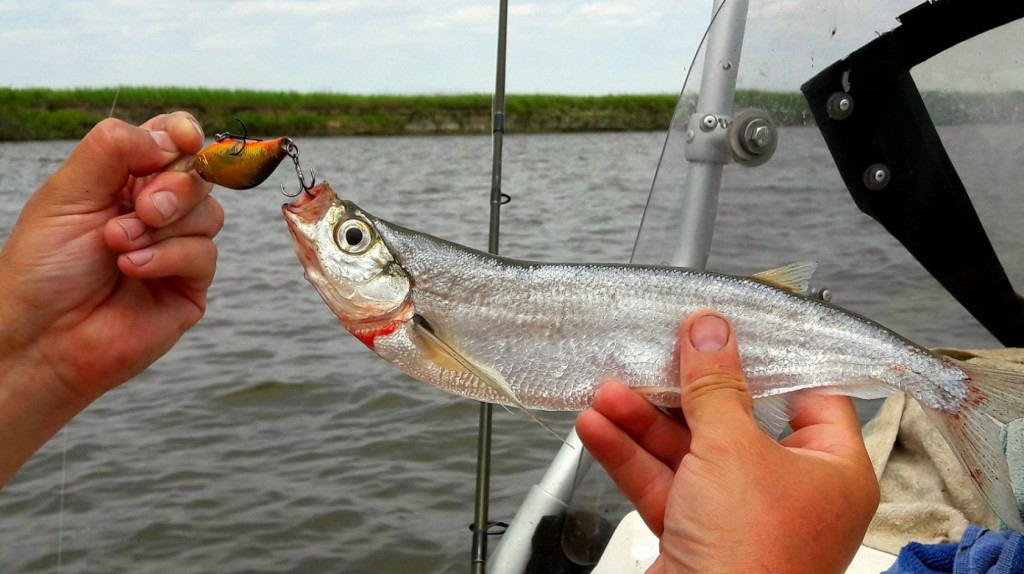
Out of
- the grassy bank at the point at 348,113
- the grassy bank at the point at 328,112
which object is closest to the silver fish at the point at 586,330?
the grassy bank at the point at 328,112

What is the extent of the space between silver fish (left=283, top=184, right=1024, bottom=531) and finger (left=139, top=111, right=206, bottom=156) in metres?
0.35

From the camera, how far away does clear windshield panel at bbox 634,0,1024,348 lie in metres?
3.00

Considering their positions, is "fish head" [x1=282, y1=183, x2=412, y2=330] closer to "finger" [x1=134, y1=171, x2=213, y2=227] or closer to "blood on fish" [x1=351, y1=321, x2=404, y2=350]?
"blood on fish" [x1=351, y1=321, x2=404, y2=350]

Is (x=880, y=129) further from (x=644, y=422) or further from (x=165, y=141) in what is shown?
(x=165, y=141)

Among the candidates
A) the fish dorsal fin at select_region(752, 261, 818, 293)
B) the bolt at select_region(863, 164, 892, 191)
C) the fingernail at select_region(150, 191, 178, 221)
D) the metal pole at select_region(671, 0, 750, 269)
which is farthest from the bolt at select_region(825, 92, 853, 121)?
the fingernail at select_region(150, 191, 178, 221)

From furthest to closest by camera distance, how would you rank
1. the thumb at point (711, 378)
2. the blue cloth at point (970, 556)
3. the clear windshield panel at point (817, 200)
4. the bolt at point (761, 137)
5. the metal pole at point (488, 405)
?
1. the metal pole at point (488, 405)
2. the bolt at point (761, 137)
3. the clear windshield panel at point (817, 200)
4. the blue cloth at point (970, 556)
5. the thumb at point (711, 378)

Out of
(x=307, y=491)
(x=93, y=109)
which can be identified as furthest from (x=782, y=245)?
(x=93, y=109)

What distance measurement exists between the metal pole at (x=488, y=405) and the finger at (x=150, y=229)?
5.14 ft

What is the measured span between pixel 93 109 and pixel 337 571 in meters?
37.1

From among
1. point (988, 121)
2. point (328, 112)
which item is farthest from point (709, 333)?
point (328, 112)

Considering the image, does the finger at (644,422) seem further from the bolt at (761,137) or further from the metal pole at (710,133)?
the bolt at (761,137)

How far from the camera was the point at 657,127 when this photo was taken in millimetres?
60312

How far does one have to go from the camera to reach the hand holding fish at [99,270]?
6.73 ft

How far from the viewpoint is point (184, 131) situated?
2043 millimetres
